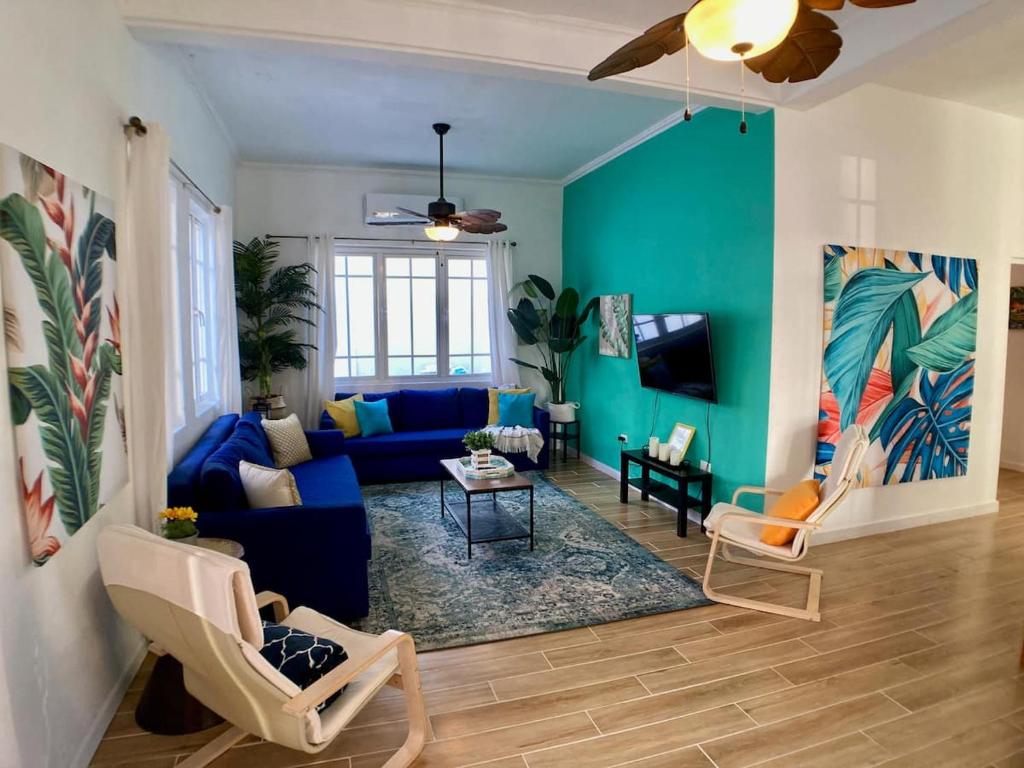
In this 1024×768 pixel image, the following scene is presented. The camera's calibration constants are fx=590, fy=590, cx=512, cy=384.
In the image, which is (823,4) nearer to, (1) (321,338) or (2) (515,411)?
(2) (515,411)

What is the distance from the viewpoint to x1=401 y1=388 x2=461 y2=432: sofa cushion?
6.33 metres

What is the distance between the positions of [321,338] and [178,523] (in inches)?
160

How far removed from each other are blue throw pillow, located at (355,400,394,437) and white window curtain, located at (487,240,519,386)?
1.50 metres

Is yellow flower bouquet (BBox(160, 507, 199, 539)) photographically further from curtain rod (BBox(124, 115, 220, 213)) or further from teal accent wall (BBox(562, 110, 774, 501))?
teal accent wall (BBox(562, 110, 774, 501))

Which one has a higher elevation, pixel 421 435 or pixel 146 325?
pixel 146 325

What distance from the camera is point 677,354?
180 inches

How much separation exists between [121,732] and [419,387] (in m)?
4.85

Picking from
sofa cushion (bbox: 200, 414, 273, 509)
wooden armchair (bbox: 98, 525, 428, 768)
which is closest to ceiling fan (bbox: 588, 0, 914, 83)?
wooden armchair (bbox: 98, 525, 428, 768)

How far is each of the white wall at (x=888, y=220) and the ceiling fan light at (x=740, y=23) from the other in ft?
8.36

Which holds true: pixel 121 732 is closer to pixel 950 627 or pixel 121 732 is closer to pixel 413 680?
pixel 413 680

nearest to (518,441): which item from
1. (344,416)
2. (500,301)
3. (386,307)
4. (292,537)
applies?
(344,416)

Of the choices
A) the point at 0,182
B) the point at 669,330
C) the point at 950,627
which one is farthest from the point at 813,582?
the point at 0,182

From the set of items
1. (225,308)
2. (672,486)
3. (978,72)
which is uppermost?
(978,72)

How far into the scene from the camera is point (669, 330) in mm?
4629
